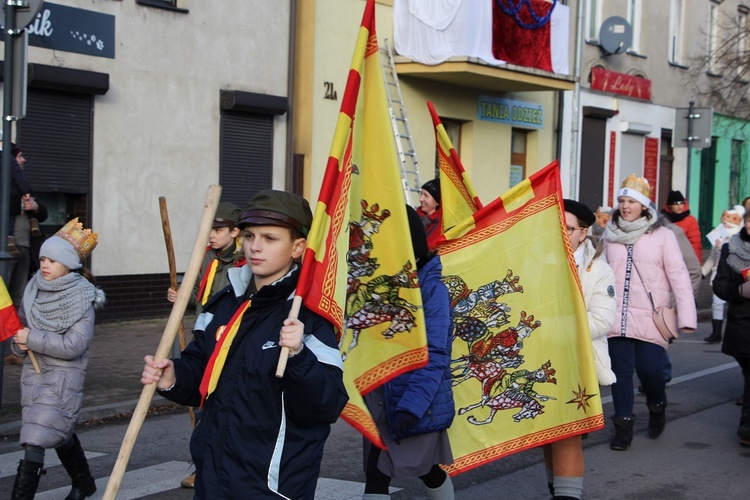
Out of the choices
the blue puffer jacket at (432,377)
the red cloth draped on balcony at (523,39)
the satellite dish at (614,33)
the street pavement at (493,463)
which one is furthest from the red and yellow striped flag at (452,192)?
the satellite dish at (614,33)

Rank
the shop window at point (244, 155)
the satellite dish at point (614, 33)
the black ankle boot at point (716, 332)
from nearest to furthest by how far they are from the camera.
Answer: the black ankle boot at point (716, 332) → the shop window at point (244, 155) → the satellite dish at point (614, 33)

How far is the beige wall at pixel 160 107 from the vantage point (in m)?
13.6

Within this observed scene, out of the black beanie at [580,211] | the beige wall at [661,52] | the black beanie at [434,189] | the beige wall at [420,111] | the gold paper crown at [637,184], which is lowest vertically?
the black beanie at [580,211]

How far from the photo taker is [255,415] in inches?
135

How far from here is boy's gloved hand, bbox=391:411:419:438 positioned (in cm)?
451

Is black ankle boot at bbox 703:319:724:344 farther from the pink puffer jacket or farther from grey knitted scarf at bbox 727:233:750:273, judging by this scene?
the pink puffer jacket

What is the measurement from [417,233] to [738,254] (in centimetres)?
421

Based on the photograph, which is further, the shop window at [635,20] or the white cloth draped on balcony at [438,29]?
the shop window at [635,20]

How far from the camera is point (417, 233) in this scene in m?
4.56

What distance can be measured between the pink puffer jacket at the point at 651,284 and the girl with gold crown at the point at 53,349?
386 centimetres

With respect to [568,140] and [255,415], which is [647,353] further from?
[568,140]

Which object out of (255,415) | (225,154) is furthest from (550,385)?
(225,154)

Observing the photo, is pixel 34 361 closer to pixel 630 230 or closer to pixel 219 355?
pixel 219 355

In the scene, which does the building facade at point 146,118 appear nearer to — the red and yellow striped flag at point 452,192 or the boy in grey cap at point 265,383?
the red and yellow striped flag at point 452,192
